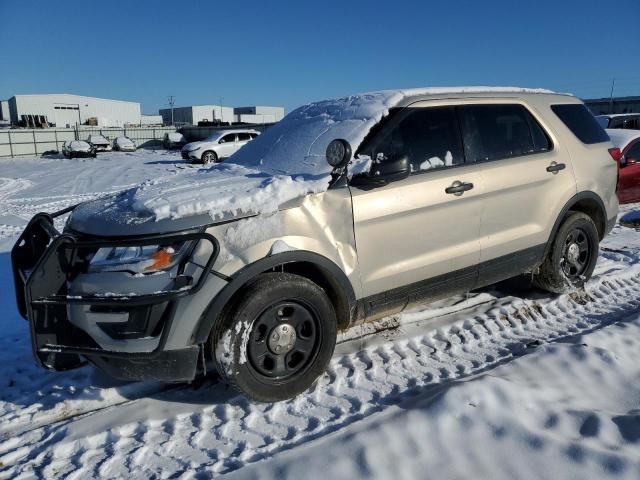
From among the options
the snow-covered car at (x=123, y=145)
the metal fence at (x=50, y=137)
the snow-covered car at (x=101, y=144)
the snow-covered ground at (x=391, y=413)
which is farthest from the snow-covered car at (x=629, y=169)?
the metal fence at (x=50, y=137)

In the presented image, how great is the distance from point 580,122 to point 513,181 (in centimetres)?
132

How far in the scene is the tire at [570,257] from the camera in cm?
429

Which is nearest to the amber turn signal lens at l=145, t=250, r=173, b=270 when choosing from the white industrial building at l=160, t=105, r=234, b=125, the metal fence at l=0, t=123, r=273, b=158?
the metal fence at l=0, t=123, r=273, b=158

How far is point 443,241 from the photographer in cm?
347

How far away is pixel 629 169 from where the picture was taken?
8.44 m

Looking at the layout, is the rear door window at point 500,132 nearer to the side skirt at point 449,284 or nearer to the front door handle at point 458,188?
the front door handle at point 458,188

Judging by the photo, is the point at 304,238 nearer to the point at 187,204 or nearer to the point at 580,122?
the point at 187,204

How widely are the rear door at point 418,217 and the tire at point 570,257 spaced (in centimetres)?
104

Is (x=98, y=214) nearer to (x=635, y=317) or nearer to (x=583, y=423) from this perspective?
(x=583, y=423)

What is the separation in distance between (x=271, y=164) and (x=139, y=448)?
6.60 feet

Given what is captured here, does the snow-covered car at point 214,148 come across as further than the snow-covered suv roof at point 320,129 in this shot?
Yes

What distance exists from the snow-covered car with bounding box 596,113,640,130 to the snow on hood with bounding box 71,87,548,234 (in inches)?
463

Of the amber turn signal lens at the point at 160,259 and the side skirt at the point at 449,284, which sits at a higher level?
the amber turn signal lens at the point at 160,259

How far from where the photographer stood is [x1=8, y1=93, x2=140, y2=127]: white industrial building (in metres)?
67.4
